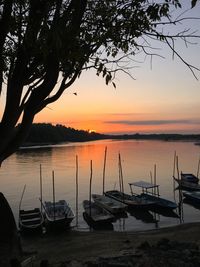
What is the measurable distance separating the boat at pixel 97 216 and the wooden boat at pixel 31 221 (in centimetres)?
425

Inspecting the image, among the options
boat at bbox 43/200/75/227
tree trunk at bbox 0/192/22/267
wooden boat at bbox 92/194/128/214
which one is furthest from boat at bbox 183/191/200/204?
tree trunk at bbox 0/192/22/267

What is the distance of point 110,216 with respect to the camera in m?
31.7

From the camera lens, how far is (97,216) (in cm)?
3180

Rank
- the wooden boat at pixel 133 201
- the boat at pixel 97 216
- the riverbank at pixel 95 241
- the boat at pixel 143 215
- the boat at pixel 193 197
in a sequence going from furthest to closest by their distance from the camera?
the boat at pixel 193 197 → the wooden boat at pixel 133 201 → the boat at pixel 143 215 → the boat at pixel 97 216 → the riverbank at pixel 95 241

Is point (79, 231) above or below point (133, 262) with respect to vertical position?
below

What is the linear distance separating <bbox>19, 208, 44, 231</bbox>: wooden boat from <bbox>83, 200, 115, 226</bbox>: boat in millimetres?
4252

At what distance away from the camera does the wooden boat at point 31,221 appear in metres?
27.5

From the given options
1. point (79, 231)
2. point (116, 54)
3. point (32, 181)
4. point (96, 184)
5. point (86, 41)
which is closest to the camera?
point (86, 41)

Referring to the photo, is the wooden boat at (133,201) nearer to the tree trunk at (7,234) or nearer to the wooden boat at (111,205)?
the wooden boat at (111,205)

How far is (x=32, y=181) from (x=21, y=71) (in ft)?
196

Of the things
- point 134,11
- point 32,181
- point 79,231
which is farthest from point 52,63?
point 32,181

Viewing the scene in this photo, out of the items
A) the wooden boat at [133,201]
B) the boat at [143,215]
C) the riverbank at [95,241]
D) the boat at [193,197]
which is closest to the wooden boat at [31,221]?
the riverbank at [95,241]

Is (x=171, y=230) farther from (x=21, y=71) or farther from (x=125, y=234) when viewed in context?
(x=21, y=71)

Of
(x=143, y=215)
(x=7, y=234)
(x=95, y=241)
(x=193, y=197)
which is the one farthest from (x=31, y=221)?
(x=7, y=234)
